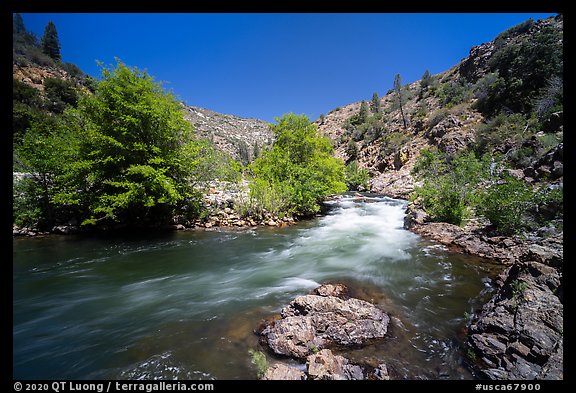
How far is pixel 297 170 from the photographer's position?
13695mm

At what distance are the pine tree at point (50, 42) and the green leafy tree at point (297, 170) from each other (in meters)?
58.9

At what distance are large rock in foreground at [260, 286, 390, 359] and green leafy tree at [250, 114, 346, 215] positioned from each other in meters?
8.05

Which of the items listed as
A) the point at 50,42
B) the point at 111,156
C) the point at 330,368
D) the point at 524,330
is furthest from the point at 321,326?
the point at 50,42

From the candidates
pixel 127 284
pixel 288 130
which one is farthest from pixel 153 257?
pixel 288 130

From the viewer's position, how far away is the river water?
2.97 meters

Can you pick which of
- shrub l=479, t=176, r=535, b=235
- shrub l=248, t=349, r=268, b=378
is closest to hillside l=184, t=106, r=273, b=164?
shrub l=479, t=176, r=535, b=235

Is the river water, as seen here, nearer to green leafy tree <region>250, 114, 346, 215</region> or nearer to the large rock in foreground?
the large rock in foreground

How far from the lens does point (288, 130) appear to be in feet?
52.0

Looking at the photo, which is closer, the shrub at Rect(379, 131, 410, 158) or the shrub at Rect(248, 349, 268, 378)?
the shrub at Rect(248, 349, 268, 378)

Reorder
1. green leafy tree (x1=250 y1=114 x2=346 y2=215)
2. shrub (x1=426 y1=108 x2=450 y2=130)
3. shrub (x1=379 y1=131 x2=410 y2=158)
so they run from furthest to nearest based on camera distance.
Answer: shrub (x1=379 y1=131 x2=410 y2=158)
shrub (x1=426 y1=108 x2=450 y2=130)
green leafy tree (x1=250 y1=114 x2=346 y2=215)

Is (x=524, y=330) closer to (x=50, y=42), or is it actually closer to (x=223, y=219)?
(x=223, y=219)

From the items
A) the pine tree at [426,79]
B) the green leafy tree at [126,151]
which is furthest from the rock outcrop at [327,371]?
the pine tree at [426,79]
